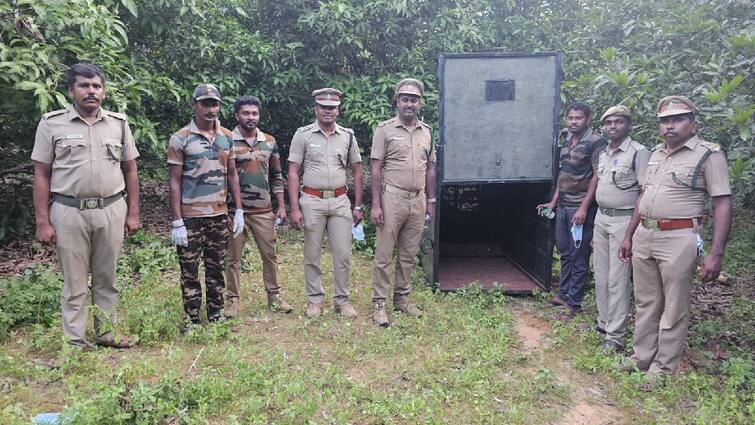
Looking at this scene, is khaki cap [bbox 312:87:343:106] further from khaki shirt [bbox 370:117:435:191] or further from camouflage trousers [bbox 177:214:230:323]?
camouflage trousers [bbox 177:214:230:323]

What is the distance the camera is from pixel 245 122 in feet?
14.7

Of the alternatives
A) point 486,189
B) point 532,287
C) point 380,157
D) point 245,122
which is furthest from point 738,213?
point 245,122

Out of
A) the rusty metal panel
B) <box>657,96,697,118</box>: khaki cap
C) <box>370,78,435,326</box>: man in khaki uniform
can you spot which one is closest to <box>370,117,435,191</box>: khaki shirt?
<box>370,78,435,326</box>: man in khaki uniform

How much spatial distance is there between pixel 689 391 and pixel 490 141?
2749mm

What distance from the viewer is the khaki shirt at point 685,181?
3.40m

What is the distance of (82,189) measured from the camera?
3.57 metres

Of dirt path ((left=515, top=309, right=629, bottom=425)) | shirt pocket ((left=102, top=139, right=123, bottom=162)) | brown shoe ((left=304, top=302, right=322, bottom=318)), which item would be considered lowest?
dirt path ((left=515, top=309, right=629, bottom=425))

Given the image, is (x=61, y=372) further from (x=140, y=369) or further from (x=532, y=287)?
(x=532, y=287)

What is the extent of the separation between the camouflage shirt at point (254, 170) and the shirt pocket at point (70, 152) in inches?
47.3

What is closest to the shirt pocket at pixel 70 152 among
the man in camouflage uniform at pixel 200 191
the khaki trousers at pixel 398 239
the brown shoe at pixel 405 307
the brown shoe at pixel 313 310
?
the man in camouflage uniform at pixel 200 191

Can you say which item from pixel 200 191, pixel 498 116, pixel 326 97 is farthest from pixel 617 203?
pixel 200 191

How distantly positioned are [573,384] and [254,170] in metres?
2.97

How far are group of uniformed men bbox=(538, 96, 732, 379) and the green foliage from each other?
4.37m

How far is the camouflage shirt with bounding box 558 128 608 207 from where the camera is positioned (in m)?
4.80
